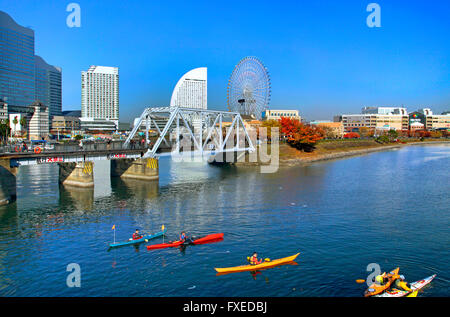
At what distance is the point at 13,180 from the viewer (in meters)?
48.2

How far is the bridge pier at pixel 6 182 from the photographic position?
4556 cm

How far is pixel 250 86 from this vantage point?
11975 centimetres

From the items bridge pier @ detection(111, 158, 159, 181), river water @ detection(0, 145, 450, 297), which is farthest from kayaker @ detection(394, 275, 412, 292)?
bridge pier @ detection(111, 158, 159, 181)

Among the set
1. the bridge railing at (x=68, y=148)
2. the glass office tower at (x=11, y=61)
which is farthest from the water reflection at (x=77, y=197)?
→ the glass office tower at (x=11, y=61)

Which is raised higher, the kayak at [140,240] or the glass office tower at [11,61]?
the glass office tower at [11,61]

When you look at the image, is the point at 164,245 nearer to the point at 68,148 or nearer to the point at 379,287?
the point at 379,287

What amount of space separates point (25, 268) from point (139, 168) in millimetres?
41893

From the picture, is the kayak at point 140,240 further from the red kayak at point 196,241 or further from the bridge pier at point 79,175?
the bridge pier at point 79,175

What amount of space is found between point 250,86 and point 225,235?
90.5 meters

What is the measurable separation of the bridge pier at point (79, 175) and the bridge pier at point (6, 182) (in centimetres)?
1163
